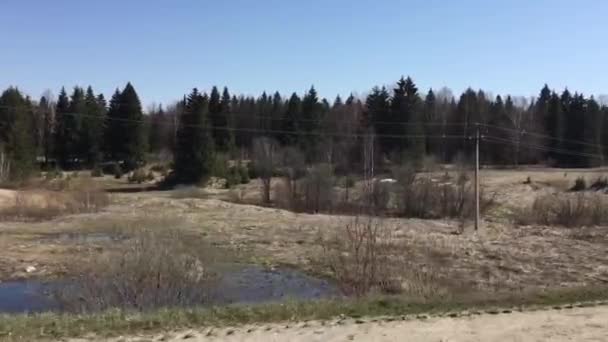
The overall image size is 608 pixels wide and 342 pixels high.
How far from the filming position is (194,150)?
75.0 m

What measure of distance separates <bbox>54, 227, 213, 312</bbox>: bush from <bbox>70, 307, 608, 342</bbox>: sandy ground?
576cm

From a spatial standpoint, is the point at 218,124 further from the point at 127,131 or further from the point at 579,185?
the point at 579,185

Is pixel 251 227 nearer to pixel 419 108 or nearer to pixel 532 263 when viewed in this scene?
pixel 532 263

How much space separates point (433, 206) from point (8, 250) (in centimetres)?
3276

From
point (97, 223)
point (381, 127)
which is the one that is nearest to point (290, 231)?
point (97, 223)

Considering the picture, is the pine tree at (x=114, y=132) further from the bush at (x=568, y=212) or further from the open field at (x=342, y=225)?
the bush at (x=568, y=212)

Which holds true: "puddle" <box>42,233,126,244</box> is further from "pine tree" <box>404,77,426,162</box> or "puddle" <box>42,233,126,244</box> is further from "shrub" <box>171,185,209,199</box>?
"pine tree" <box>404,77,426,162</box>

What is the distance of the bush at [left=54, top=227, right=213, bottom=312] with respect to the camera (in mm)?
16891

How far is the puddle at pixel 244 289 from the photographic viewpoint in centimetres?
2027

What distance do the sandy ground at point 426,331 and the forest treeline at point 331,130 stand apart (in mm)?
63997

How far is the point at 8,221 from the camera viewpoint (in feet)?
152

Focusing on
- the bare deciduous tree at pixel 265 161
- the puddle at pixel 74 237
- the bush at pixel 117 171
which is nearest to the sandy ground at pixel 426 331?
the puddle at pixel 74 237

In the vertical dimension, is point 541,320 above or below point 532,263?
above

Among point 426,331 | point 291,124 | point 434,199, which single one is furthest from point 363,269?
point 291,124
